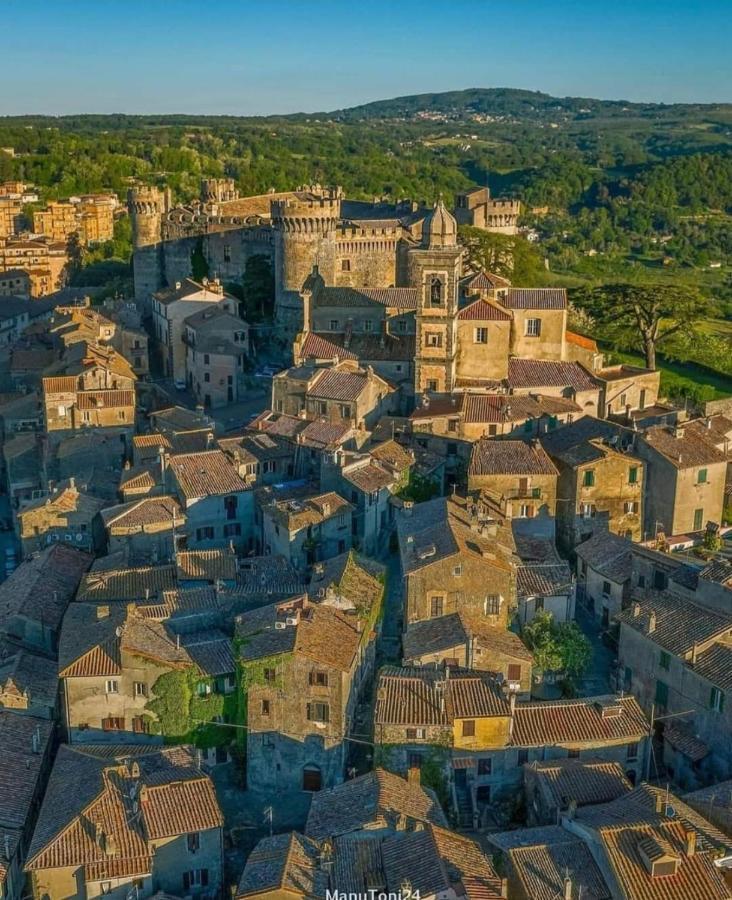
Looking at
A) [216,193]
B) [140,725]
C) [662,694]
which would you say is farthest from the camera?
[216,193]

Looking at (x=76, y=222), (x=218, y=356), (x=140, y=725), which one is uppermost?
(x=76, y=222)

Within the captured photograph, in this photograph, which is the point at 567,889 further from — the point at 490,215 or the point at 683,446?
the point at 490,215

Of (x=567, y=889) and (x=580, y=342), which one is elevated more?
(x=580, y=342)

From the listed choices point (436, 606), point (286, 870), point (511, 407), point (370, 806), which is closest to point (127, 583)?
point (436, 606)

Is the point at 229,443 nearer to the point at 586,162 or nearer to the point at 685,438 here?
the point at 685,438

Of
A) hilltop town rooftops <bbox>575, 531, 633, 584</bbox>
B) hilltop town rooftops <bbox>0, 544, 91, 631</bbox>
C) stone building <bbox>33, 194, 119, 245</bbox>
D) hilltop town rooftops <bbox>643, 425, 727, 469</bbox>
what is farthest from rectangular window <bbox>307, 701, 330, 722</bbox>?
stone building <bbox>33, 194, 119, 245</bbox>

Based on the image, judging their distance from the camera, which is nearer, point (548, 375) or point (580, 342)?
point (548, 375)

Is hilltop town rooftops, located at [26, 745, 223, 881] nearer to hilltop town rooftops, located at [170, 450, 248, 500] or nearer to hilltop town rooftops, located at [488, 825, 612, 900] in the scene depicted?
hilltop town rooftops, located at [488, 825, 612, 900]

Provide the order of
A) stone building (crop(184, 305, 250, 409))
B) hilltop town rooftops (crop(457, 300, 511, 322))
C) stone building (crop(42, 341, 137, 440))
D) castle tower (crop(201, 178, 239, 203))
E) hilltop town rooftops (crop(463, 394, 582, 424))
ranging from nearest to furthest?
1. hilltop town rooftops (crop(463, 394, 582, 424))
2. hilltop town rooftops (crop(457, 300, 511, 322))
3. stone building (crop(42, 341, 137, 440))
4. stone building (crop(184, 305, 250, 409))
5. castle tower (crop(201, 178, 239, 203))
